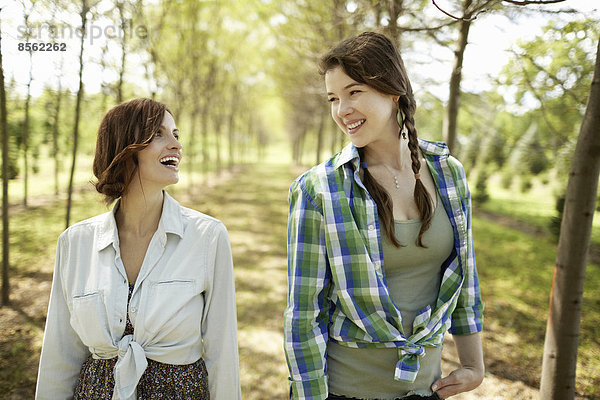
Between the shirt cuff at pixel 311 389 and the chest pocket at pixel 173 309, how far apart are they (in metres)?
0.50

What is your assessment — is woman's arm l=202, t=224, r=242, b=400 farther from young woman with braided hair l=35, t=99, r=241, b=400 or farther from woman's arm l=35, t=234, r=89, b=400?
woman's arm l=35, t=234, r=89, b=400

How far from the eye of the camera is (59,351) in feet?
5.66

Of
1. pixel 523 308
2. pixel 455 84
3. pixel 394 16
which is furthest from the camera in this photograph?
pixel 523 308

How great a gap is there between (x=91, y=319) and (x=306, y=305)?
84cm

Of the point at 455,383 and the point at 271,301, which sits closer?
the point at 455,383

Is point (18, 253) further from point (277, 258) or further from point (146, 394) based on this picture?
point (146, 394)

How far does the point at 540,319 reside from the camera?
5.38 meters

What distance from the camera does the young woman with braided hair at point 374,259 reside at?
146 cm

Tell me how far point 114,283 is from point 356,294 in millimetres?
952

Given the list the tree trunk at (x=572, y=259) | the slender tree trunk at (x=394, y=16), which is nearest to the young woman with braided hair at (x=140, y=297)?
the tree trunk at (x=572, y=259)

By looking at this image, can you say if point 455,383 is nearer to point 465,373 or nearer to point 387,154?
point 465,373

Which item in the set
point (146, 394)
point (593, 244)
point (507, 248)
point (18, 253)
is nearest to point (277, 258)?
point (18, 253)

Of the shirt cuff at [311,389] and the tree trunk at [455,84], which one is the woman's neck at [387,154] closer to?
the shirt cuff at [311,389]

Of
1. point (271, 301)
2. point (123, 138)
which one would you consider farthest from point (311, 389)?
point (271, 301)
